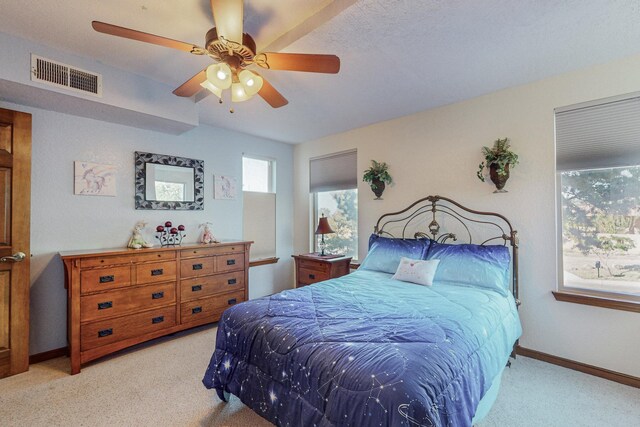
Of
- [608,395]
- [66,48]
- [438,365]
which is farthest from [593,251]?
[66,48]

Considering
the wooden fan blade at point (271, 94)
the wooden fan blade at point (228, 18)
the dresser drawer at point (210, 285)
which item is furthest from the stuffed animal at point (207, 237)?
the wooden fan blade at point (228, 18)

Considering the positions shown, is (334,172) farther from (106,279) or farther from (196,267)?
(106,279)

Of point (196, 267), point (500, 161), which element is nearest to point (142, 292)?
point (196, 267)

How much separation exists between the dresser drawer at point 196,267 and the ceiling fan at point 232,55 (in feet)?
6.38

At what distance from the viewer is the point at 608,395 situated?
2080 millimetres

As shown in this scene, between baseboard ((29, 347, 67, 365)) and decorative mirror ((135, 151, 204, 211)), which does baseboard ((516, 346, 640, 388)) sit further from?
baseboard ((29, 347, 67, 365))

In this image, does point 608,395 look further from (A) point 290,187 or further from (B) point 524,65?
(A) point 290,187

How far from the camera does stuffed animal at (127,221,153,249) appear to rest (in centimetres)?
297

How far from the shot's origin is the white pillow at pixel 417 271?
255cm

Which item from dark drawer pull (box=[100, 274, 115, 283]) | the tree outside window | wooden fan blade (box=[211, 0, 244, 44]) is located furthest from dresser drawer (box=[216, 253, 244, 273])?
the tree outside window

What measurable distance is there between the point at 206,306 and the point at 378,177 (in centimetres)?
257

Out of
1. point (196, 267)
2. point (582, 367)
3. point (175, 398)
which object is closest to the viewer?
point (175, 398)

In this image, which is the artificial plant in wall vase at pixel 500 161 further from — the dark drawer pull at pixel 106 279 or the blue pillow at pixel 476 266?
the dark drawer pull at pixel 106 279

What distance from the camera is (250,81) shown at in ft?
6.01
